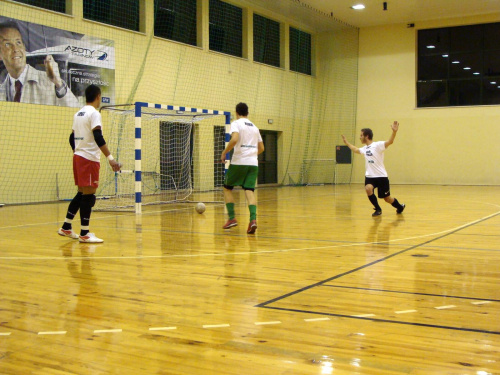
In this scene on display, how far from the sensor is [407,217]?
29.1ft

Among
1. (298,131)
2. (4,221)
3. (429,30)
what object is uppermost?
(429,30)

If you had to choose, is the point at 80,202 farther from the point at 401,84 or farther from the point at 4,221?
the point at 401,84

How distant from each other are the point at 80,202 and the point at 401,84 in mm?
18361

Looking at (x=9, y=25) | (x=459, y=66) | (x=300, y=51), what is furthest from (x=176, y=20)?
(x=459, y=66)

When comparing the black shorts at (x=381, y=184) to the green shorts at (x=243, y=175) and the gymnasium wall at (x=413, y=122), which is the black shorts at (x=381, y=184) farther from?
the gymnasium wall at (x=413, y=122)

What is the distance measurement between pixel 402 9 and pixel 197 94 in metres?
8.58

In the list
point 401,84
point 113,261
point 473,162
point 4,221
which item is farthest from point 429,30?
point 113,261

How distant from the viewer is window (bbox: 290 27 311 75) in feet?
71.9

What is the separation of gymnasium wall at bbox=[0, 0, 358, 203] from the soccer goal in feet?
2.68

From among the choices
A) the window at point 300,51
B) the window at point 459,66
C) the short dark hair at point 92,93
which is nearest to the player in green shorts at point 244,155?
the short dark hair at point 92,93

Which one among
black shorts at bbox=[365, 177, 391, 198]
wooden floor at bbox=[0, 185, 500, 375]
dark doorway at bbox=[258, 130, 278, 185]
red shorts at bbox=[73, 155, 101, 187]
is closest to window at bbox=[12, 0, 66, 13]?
wooden floor at bbox=[0, 185, 500, 375]

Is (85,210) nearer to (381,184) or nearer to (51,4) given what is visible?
(381,184)

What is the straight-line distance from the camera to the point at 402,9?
20.1m

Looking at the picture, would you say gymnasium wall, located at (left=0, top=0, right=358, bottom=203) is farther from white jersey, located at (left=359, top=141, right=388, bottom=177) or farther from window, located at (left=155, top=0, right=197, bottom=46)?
white jersey, located at (left=359, top=141, right=388, bottom=177)
